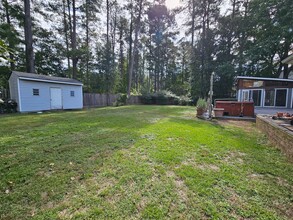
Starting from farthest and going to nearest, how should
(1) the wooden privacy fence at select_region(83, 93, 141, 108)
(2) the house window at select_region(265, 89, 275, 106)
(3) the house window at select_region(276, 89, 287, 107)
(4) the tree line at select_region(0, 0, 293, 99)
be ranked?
(1) the wooden privacy fence at select_region(83, 93, 141, 108), (4) the tree line at select_region(0, 0, 293, 99), (2) the house window at select_region(265, 89, 275, 106), (3) the house window at select_region(276, 89, 287, 107)

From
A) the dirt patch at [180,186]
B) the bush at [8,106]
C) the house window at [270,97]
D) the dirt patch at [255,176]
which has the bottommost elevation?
the dirt patch at [255,176]

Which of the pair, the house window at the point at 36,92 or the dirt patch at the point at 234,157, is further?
the house window at the point at 36,92

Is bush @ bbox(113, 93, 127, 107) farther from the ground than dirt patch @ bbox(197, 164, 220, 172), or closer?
farther from the ground

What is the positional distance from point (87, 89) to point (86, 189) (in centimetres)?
1854

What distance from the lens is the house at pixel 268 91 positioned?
13.0 meters

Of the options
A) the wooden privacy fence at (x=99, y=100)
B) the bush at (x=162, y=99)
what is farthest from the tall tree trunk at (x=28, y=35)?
the bush at (x=162, y=99)

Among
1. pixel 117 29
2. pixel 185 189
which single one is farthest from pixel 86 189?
pixel 117 29

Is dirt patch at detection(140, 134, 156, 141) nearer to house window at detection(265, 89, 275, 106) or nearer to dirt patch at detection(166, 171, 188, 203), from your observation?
dirt patch at detection(166, 171, 188, 203)

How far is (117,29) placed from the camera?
896 inches

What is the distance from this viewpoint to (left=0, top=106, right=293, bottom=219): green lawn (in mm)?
1664

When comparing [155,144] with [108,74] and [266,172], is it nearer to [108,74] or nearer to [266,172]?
[266,172]

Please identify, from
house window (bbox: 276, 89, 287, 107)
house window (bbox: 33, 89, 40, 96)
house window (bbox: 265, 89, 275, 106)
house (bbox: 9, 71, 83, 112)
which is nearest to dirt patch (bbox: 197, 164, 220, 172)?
house (bbox: 9, 71, 83, 112)

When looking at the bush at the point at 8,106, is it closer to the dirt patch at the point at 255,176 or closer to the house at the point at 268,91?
the dirt patch at the point at 255,176

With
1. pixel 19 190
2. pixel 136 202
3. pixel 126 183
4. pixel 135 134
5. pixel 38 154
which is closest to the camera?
pixel 136 202
